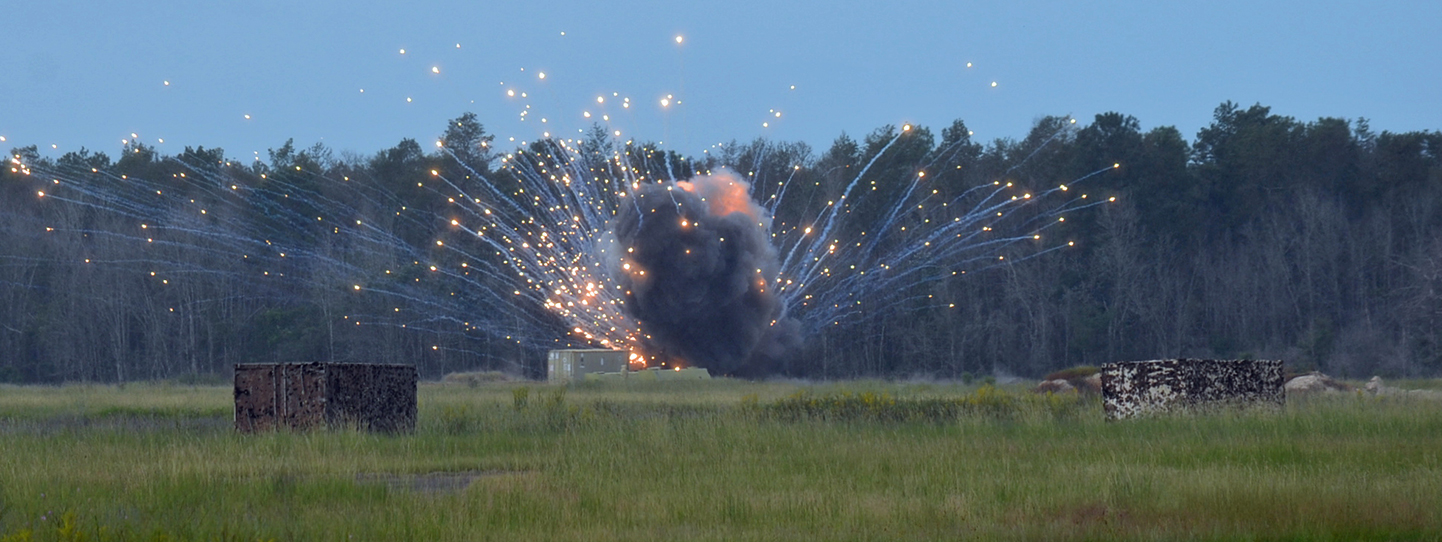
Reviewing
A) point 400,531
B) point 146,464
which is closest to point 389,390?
point 146,464

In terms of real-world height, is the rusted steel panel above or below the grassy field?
above

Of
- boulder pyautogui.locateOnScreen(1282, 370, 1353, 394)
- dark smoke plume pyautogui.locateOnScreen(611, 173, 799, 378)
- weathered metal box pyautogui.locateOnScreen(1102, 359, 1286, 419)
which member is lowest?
boulder pyautogui.locateOnScreen(1282, 370, 1353, 394)

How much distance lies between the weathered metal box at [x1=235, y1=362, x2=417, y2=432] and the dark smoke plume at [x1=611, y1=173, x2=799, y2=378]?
1117 inches

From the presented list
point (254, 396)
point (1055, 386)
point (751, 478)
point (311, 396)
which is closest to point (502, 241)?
point (1055, 386)

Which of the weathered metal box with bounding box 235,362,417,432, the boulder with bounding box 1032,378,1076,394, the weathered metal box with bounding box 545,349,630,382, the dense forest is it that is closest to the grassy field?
the weathered metal box with bounding box 235,362,417,432

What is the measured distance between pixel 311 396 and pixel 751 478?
9.99 meters

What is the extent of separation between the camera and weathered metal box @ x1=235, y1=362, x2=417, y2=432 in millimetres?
21922

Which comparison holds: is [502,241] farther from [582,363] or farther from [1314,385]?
[1314,385]

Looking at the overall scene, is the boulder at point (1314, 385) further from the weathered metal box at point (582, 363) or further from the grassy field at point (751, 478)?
the weathered metal box at point (582, 363)

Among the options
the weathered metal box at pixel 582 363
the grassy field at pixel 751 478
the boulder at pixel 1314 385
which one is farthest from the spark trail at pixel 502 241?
the grassy field at pixel 751 478

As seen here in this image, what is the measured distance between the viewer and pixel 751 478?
14.9 m

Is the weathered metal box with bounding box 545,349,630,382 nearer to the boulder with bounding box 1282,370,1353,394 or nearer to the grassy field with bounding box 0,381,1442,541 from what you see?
the boulder with bounding box 1282,370,1353,394

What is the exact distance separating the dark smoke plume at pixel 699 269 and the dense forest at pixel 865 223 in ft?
28.8

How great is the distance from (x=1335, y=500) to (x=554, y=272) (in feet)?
140
